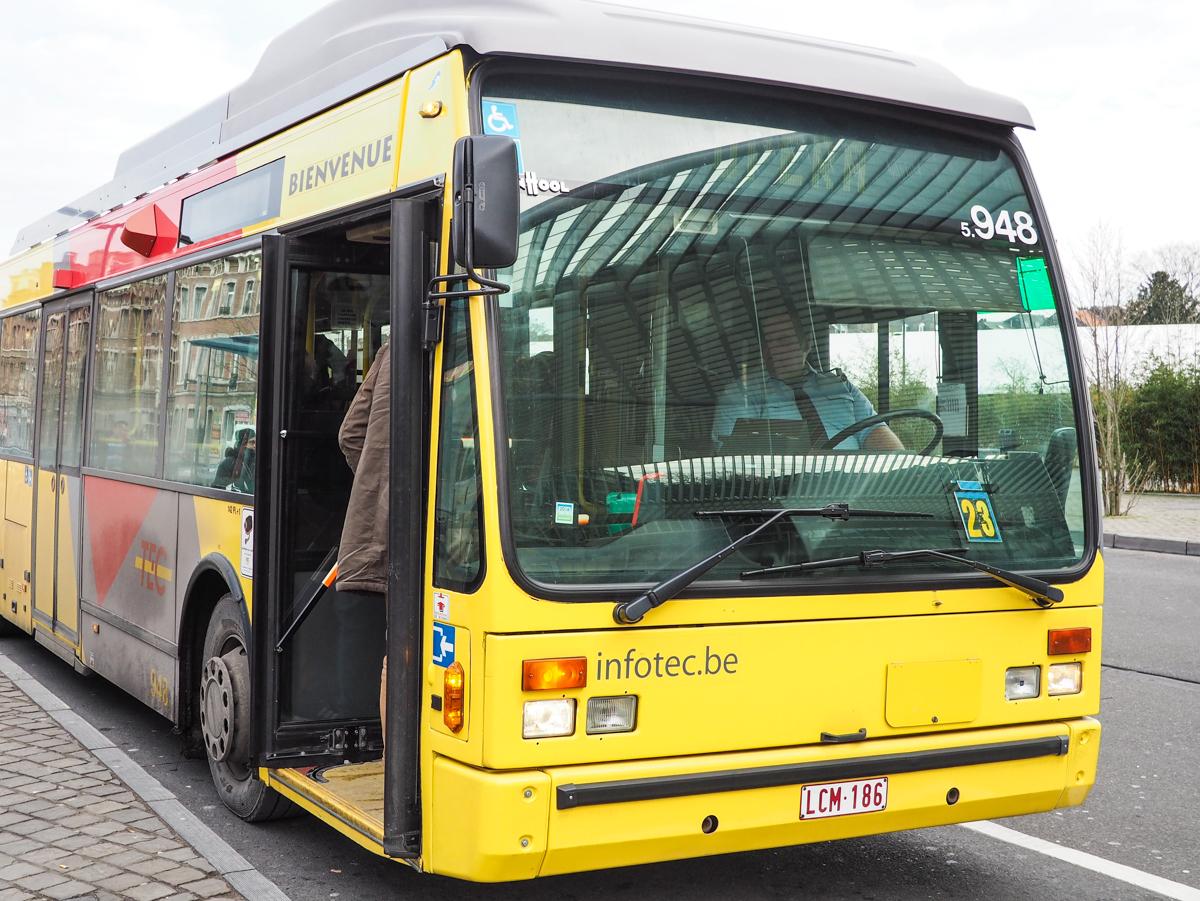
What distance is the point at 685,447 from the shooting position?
4.16 m

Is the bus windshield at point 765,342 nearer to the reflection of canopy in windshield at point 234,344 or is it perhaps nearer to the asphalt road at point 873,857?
the asphalt road at point 873,857

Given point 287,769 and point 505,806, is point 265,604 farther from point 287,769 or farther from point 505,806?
point 505,806

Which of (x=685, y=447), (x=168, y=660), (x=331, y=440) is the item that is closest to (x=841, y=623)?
(x=685, y=447)

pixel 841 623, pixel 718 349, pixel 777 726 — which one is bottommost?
pixel 777 726

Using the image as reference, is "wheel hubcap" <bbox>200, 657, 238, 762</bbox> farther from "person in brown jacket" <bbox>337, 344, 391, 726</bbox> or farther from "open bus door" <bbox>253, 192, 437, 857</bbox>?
"person in brown jacket" <bbox>337, 344, 391, 726</bbox>

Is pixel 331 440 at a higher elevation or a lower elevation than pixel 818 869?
higher

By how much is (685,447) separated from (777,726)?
2.99 ft

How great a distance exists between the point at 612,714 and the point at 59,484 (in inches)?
215

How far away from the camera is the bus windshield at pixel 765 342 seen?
13.3 ft

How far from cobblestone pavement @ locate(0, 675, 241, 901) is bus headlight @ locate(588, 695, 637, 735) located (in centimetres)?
152

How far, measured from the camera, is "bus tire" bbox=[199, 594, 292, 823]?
5.46 meters

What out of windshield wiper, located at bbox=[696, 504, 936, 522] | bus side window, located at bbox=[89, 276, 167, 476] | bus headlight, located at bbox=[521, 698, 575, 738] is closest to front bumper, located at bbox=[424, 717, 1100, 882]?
bus headlight, located at bbox=[521, 698, 575, 738]

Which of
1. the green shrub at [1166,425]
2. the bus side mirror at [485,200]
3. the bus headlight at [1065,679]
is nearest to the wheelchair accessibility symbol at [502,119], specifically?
the bus side mirror at [485,200]

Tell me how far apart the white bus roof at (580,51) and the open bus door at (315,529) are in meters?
0.62
